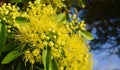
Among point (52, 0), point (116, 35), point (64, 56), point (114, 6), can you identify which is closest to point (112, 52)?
point (116, 35)

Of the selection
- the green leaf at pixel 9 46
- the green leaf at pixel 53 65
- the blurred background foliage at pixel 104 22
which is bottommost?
the green leaf at pixel 53 65

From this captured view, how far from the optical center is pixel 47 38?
5.56 feet

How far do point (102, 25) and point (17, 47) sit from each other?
154 inches

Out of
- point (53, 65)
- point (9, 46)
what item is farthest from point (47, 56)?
point (9, 46)

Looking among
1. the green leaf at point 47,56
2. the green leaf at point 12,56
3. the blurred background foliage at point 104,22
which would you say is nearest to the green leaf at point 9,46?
the green leaf at point 12,56

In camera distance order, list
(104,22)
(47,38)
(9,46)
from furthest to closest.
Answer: (104,22)
(9,46)
(47,38)

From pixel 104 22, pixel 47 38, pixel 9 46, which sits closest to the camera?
pixel 47 38

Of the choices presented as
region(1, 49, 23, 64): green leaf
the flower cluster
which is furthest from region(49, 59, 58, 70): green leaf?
region(1, 49, 23, 64): green leaf

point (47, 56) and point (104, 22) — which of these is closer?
point (47, 56)

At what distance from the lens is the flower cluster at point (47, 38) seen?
1728 mm

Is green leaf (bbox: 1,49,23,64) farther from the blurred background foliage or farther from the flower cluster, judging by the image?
the blurred background foliage

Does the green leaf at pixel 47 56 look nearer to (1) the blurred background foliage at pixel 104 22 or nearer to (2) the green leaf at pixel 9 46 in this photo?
(2) the green leaf at pixel 9 46

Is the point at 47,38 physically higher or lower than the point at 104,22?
lower

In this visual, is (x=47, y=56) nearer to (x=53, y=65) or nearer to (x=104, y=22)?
(x=53, y=65)
